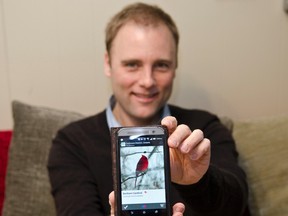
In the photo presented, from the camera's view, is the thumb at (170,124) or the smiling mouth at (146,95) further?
the smiling mouth at (146,95)

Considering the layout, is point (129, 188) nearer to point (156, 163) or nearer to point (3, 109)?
point (156, 163)

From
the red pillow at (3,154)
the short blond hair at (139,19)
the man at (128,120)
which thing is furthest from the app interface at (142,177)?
the red pillow at (3,154)

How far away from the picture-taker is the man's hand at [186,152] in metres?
0.77

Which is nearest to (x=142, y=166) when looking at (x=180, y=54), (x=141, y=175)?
(x=141, y=175)

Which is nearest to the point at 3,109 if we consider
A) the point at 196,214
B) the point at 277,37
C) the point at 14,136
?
the point at 14,136

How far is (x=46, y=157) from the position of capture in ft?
4.36

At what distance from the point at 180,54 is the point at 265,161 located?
20.9 inches

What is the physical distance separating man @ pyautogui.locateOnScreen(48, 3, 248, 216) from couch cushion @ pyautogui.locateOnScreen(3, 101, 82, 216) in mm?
127

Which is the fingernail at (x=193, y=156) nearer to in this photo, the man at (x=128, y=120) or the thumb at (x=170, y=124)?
the thumb at (x=170, y=124)

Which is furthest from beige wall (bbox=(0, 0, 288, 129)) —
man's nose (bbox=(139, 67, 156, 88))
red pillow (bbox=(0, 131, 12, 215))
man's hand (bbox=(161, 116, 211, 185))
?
man's hand (bbox=(161, 116, 211, 185))

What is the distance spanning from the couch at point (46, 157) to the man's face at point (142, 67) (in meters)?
0.26

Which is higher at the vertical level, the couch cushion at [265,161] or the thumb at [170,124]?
the thumb at [170,124]

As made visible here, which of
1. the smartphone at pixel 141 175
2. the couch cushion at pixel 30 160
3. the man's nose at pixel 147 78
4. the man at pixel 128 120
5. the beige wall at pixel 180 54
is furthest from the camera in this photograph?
the beige wall at pixel 180 54

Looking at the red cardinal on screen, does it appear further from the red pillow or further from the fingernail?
the red pillow
